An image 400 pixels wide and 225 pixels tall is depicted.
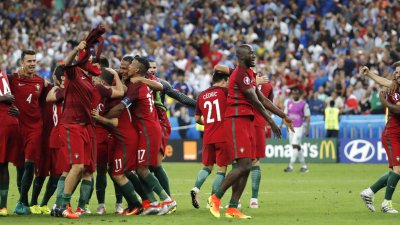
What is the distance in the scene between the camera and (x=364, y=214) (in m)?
15.2

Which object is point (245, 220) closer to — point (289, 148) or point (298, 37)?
point (289, 148)

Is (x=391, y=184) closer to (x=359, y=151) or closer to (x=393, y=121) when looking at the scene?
(x=393, y=121)

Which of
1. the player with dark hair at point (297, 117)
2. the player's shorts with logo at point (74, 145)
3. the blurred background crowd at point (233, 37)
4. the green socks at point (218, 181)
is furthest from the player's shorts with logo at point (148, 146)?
the blurred background crowd at point (233, 37)

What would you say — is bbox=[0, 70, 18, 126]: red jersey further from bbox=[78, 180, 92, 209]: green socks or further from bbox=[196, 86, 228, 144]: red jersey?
bbox=[196, 86, 228, 144]: red jersey

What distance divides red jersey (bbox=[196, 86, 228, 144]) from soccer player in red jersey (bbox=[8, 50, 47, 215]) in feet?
8.80

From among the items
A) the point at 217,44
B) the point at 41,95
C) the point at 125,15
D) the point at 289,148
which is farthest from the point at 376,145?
the point at 41,95

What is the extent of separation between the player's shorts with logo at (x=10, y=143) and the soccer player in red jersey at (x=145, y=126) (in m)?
1.61

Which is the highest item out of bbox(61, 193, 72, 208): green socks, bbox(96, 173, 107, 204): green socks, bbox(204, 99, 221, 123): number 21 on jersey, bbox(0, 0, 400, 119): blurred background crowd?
bbox(0, 0, 400, 119): blurred background crowd

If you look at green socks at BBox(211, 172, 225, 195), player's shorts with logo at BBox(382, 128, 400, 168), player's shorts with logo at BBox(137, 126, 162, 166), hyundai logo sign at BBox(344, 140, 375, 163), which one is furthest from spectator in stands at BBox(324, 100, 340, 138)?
player's shorts with logo at BBox(137, 126, 162, 166)

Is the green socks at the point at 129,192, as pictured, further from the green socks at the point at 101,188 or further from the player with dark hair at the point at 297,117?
the player with dark hair at the point at 297,117

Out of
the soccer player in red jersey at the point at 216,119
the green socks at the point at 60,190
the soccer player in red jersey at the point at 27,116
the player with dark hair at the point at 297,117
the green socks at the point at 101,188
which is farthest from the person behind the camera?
the player with dark hair at the point at 297,117

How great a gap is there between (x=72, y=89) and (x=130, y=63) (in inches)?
51.0

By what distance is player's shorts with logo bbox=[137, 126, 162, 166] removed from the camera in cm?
1520

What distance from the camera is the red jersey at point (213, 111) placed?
1586cm
